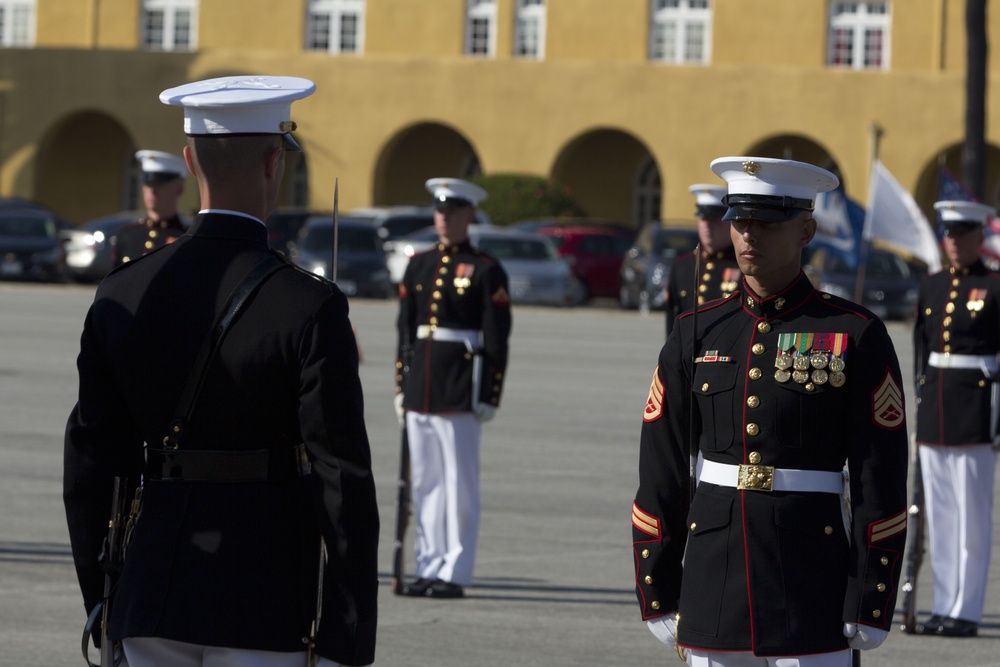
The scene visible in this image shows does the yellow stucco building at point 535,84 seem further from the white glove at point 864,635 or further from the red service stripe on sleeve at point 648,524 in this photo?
the white glove at point 864,635

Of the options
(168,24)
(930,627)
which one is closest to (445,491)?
(930,627)

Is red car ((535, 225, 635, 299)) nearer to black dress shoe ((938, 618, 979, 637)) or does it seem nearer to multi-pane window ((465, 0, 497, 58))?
multi-pane window ((465, 0, 497, 58))

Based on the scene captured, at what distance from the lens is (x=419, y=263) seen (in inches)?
408

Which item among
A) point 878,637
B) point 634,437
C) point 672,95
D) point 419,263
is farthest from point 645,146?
point 878,637

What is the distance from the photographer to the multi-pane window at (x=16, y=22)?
163ft

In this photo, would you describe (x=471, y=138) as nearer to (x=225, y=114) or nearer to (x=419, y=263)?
(x=419, y=263)

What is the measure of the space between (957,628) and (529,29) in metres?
39.1

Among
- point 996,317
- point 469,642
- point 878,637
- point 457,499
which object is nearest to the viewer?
point 878,637

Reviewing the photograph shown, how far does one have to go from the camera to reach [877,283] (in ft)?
111

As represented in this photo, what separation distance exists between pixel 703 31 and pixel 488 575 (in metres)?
37.2

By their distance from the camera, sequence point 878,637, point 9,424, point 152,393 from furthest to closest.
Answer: point 9,424
point 878,637
point 152,393

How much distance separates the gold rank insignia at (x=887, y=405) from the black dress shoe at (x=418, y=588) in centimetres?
→ 515

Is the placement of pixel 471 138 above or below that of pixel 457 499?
above

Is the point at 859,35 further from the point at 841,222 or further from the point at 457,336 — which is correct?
the point at 457,336
